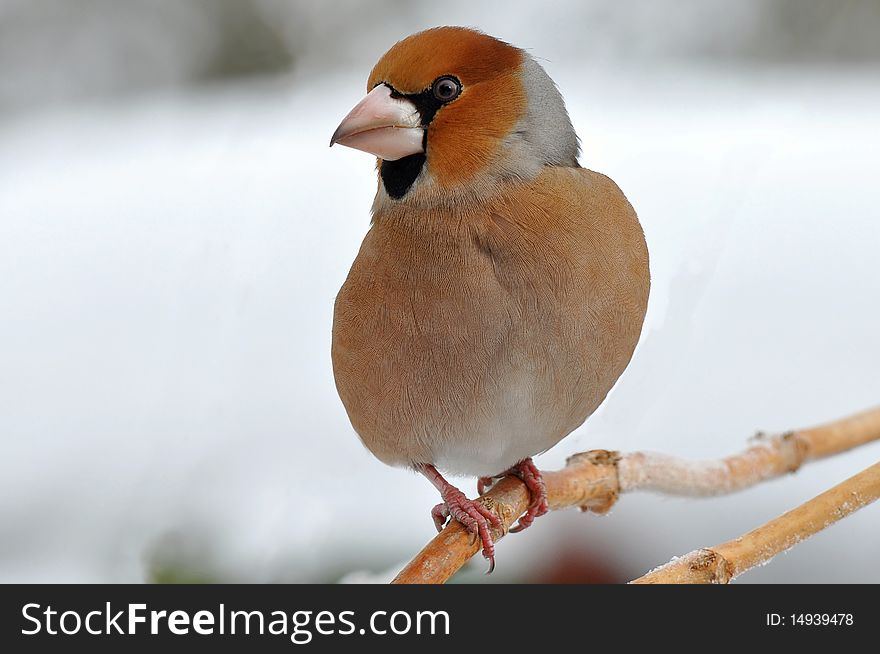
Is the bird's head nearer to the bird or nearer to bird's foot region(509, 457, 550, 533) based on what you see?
the bird

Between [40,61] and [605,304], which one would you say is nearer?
[605,304]

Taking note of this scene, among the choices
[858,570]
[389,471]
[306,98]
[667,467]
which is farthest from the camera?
[306,98]

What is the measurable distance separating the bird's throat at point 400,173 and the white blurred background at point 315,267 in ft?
1.96

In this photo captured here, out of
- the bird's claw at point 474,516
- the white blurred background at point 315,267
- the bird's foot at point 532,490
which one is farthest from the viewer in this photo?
the white blurred background at point 315,267

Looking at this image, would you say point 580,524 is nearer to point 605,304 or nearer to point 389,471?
point 389,471

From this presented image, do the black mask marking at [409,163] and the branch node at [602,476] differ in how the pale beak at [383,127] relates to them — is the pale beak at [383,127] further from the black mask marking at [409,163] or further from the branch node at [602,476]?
the branch node at [602,476]

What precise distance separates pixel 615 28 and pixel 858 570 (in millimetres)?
1531

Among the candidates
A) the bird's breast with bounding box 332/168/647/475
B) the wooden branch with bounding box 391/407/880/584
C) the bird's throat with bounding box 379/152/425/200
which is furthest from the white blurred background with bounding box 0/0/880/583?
the bird's throat with bounding box 379/152/425/200

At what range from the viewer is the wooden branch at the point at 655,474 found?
1173mm

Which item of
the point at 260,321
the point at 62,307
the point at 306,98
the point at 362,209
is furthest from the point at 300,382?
the point at 306,98

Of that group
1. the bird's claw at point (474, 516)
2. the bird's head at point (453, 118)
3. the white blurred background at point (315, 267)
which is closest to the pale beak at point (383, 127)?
the bird's head at point (453, 118)

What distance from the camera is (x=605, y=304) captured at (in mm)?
1062

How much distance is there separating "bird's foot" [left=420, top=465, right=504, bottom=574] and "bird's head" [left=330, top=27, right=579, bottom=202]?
32 cm

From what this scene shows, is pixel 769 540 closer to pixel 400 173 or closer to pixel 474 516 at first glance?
pixel 474 516
